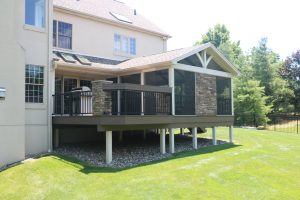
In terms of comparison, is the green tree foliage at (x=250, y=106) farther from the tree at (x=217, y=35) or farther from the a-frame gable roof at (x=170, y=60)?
the tree at (x=217, y=35)

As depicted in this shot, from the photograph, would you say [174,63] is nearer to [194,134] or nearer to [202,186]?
[194,134]

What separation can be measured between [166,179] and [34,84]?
279 inches

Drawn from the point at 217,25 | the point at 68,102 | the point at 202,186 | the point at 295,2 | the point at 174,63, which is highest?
the point at 217,25

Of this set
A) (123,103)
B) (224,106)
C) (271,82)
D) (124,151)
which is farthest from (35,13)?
(271,82)

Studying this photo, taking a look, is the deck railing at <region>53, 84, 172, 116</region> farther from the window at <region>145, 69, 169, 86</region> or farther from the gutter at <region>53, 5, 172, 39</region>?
the gutter at <region>53, 5, 172, 39</region>

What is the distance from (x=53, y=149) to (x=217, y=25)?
48694 mm

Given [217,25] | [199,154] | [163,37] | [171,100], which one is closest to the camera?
[199,154]

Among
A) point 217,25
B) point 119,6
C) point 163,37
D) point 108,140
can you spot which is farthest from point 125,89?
point 217,25

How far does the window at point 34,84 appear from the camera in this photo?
42.0ft

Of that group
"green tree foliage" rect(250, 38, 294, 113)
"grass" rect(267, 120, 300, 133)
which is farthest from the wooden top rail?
"green tree foliage" rect(250, 38, 294, 113)

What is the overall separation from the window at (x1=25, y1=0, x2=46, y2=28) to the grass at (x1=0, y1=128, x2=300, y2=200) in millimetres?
5595

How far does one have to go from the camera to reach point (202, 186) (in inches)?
327

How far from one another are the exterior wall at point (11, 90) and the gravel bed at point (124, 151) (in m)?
1.89

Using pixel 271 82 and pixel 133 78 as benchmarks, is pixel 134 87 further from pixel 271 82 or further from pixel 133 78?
pixel 271 82
